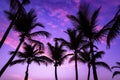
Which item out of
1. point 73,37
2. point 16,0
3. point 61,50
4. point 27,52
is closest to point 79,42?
point 73,37

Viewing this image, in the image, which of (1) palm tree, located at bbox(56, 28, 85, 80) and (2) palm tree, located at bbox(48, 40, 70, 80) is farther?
(2) palm tree, located at bbox(48, 40, 70, 80)

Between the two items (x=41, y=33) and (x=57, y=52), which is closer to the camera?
(x=41, y=33)

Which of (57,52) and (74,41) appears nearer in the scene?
(74,41)

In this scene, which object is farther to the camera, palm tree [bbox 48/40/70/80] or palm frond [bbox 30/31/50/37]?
palm tree [bbox 48/40/70/80]

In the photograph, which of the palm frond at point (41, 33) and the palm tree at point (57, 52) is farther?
the palm tree at point (57, 52)

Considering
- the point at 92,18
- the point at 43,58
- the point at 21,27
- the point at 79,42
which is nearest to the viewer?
the point at 92,18

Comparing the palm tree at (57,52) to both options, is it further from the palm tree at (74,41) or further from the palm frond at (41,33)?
the palm frond at (41,33)

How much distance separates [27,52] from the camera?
2528 cm

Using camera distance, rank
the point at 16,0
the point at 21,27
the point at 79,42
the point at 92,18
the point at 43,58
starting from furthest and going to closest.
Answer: the point at 43,58, the point at 79,42, the point at 21,27, the point at 92,18, the point at 16,0

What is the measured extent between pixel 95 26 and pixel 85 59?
431 inches

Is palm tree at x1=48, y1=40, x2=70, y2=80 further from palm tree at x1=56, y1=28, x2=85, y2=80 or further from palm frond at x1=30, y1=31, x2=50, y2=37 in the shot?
palm frond at x1=30, y1=31, x2=50, y2=37

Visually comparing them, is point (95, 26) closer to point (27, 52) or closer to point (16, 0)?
point (16, 0)

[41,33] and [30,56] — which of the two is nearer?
[41,33]

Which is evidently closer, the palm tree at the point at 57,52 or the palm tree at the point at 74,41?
the palm tree at the point at 74,41
